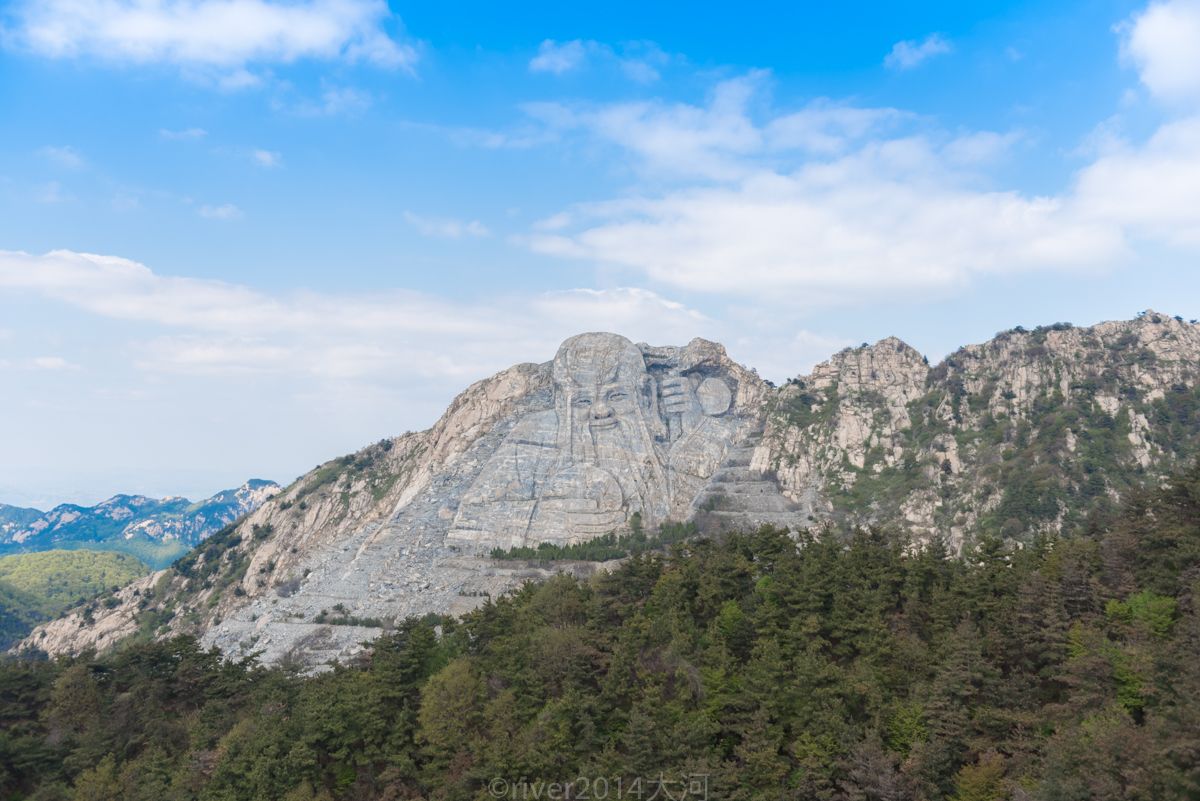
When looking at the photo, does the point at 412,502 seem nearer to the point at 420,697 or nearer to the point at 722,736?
the point at 420,697

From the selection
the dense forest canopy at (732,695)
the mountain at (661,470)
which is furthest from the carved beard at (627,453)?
the dense forest canopy at (732,695)

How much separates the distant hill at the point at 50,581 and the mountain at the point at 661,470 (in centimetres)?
1947

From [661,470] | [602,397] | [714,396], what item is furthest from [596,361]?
[714,396]

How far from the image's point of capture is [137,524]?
526ft

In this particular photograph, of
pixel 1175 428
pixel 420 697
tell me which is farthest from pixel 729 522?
pixel 420 697

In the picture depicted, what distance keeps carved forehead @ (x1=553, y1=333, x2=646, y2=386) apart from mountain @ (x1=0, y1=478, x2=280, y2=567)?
3684 inches

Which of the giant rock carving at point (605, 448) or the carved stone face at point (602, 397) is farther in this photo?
the carved stone face at point (602, 397)

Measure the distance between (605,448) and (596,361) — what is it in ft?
27.2

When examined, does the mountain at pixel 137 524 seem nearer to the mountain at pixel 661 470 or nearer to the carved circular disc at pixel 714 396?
the mountain at pixel 661 470

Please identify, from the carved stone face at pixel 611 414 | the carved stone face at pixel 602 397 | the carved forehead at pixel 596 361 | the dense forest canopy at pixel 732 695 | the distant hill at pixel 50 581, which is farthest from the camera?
the distant hill at pixel 50 581

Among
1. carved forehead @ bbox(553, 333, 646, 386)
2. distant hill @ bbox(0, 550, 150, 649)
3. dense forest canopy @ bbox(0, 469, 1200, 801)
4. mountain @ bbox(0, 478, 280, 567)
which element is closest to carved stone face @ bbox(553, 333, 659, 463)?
carved forehead @ bbox(553, 333, 646, 386)

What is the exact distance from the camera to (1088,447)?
50.7 m

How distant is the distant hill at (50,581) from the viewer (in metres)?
85.9

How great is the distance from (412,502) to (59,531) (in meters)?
127
